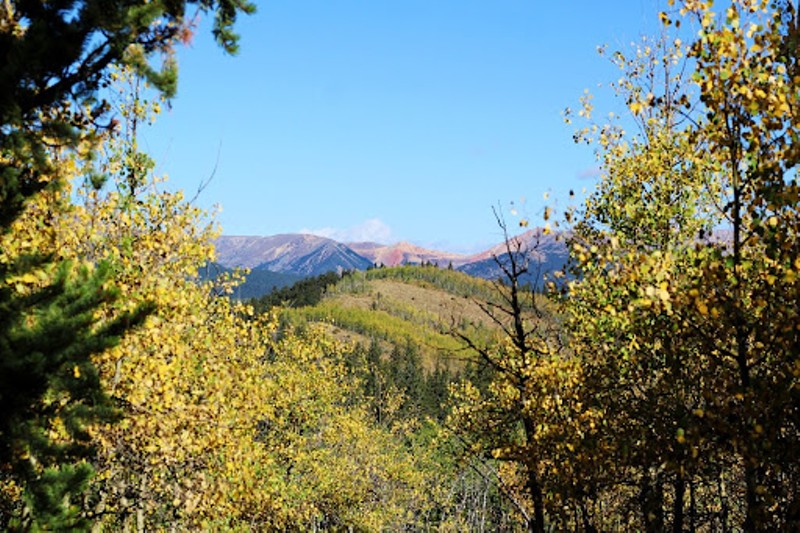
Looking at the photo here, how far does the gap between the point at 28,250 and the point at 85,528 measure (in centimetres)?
530

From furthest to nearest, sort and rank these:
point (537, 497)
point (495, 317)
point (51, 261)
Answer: point (537, 497) < point (495, 317) < point (51, 261)

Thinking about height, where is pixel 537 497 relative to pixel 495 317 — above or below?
below

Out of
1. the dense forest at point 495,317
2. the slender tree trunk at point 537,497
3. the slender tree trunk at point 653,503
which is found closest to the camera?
the dense forest at point 495,317

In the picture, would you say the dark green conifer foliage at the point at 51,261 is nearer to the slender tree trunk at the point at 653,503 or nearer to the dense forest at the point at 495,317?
the dense forest at the point at 495,317

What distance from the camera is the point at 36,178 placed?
33.2 feet

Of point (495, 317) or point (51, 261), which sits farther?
point (495, 317)

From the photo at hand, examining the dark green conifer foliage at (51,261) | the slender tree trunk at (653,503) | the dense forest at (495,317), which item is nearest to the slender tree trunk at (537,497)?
the dense forest at (495,317)

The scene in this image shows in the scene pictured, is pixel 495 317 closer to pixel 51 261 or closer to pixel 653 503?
pixel 653 503

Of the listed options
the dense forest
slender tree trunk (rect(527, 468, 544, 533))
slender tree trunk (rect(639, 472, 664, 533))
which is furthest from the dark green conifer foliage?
slender tree trunk (rect(639, 472, 664, 533))

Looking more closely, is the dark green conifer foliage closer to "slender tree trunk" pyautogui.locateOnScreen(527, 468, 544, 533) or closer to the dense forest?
the dense forest

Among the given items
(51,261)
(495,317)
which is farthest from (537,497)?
(51,261)

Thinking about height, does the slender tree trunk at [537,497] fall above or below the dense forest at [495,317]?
below

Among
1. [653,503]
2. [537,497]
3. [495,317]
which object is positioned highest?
[495,317]

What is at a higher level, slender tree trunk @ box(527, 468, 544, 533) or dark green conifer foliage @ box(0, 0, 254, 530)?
dark green conifer foliage @ box(0, 0, 254, 530)
